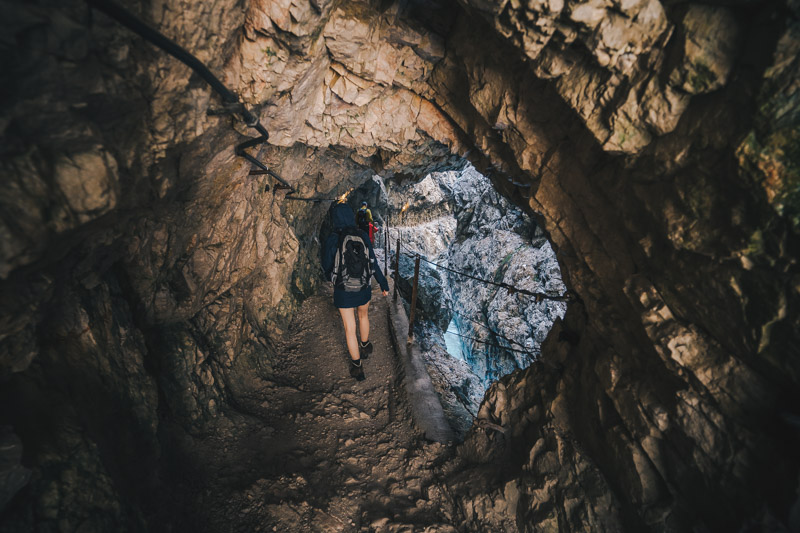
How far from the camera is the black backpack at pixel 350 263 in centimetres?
490

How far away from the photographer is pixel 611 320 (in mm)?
2998

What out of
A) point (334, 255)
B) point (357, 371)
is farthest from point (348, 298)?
point (357, 371)

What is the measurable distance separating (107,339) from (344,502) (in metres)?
2.81

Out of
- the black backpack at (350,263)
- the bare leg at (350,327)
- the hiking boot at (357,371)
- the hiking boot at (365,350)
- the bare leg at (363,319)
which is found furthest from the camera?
the hiking boot at (365,350)

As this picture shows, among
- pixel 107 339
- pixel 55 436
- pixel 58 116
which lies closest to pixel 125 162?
pixel 58 116

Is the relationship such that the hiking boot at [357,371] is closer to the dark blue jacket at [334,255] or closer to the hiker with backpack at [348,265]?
the hiker with backpack at [348,265]

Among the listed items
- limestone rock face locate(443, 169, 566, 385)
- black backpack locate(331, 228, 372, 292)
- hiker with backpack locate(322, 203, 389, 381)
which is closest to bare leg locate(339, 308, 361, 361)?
hiker with backpack locate(322, 203, 389, 381)

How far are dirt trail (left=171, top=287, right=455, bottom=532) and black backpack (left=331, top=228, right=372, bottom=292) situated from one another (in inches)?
70.4

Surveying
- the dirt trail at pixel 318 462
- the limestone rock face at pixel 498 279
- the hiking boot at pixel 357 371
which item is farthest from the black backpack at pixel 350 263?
the limestone rock face at pixel 498 279

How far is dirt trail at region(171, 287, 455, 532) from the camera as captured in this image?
2.94 meters

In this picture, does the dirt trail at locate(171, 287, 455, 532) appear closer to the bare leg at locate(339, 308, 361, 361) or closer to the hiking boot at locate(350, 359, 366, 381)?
the hiking boot at locate(350, 359, 366, 381)

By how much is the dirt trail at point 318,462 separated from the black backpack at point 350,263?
1.79 meters

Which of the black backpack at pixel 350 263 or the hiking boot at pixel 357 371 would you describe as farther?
the hiking boot at pixel 357 371

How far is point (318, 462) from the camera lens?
12.0ft
